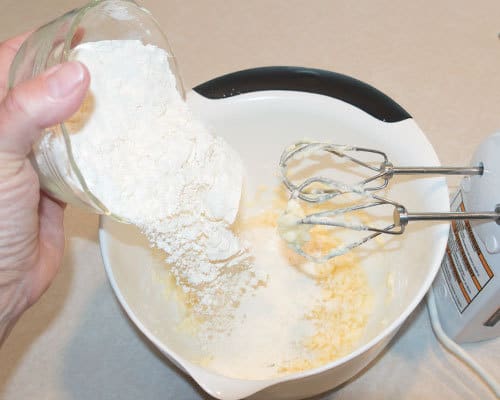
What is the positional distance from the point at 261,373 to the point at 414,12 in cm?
88

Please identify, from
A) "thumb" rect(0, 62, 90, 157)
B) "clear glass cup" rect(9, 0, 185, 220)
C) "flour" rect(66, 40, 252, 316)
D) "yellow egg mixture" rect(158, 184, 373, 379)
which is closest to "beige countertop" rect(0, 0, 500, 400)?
"yellow egg mixture" rect(158, 184, 373, 379)

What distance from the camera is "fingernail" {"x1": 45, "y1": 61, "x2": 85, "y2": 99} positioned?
0.47 metres

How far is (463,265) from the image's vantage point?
28.0 inches

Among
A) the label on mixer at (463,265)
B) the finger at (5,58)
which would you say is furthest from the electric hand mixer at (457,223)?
the finger at (5,58)

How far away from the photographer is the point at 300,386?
615 millimetres

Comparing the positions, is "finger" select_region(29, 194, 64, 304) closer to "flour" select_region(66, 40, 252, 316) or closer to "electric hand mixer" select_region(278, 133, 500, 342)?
"flour" select_region(66, 40, 252, 316)

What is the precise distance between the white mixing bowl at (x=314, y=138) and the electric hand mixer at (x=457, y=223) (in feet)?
0.14

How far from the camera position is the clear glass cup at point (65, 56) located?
50 centimetres

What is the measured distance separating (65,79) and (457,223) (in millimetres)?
563

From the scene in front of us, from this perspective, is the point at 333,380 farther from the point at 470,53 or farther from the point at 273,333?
the point at 470,53

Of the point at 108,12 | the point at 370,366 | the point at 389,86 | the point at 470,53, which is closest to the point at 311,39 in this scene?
the point at 389,86

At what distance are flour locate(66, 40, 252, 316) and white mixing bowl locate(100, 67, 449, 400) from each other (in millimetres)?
72

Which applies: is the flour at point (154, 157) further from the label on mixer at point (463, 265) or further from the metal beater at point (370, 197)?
the label on mixer at point (463, 265)

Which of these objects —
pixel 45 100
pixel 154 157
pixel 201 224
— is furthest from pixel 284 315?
pixel 45 100
